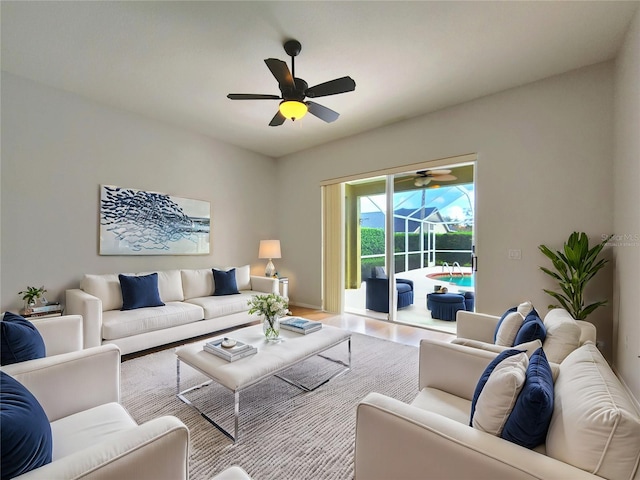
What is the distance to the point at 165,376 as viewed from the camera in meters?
2.61

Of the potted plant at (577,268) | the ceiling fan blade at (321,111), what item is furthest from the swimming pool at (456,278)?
the ceiling fan blade at (321,111)

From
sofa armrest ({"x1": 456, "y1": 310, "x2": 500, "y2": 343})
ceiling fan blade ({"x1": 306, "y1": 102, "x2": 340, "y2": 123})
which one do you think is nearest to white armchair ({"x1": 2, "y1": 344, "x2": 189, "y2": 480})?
sofa armrest ({"x1": 456, "y1": 310, "x2": 500, "y2": 343})

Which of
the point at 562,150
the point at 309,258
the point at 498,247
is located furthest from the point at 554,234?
the point at 309,258

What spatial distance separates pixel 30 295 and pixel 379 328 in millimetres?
4092

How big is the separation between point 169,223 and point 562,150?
499 cm

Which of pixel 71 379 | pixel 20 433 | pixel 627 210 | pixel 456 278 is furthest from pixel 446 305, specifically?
pixel 20 433

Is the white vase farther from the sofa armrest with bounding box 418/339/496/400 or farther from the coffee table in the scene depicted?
the sofa armrest with bounding box 418/339/496/400

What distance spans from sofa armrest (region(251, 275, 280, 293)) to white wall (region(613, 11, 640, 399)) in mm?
3886

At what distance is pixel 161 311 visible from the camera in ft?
10.9

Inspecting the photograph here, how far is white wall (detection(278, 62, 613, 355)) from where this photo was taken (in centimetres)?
290

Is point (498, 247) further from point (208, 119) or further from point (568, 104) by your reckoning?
point (208, 119)

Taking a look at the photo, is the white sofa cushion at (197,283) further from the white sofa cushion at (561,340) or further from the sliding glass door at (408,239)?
the white sofa cushion at (561,340)

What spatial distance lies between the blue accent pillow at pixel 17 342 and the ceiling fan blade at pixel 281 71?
2.24 meters

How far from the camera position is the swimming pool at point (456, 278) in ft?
14.3
